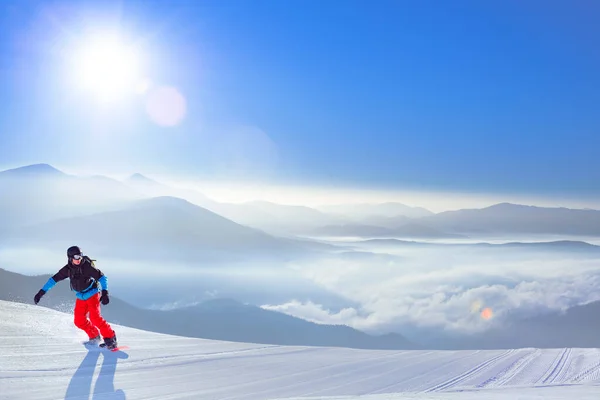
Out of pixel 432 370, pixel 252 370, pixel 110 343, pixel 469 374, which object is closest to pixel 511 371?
pixel 469 374

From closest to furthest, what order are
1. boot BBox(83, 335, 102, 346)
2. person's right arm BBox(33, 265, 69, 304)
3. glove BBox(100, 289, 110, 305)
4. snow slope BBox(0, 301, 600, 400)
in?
snow slope BBox(0, 301, 600, 400), glove BBox(100, 289, 110, 305), person's right arm BBox(33, 265, 69, 304), boot BBox(83, 335, 102, 346)

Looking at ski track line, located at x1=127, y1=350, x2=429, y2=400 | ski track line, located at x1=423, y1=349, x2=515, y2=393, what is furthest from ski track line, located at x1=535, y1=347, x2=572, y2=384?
ski track line, located at x1=127, y1=350, x2=429, y2=400

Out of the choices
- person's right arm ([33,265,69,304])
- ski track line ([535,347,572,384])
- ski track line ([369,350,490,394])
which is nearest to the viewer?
ski track line ([369,350,490,394])

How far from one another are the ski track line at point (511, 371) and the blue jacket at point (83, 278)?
6.89m

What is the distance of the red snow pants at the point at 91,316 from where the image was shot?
366 inches

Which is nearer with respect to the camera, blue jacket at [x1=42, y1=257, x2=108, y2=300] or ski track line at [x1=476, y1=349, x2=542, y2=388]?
ski track line at [x1=476, y1=349, x2=542, y2=388]

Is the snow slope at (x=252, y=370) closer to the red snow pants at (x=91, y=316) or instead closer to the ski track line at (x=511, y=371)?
the ski track line at (x=511, y=371)

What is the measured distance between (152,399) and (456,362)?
6.54 meters

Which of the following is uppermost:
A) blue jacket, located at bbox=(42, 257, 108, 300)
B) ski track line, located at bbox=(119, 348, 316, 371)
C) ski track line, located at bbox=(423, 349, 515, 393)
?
blue jacket, located at bbox=(42, 257, 108, 300)

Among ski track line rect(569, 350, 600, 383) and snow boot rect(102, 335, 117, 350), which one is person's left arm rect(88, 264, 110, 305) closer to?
snow boot rect(102, 335, 117, 350)

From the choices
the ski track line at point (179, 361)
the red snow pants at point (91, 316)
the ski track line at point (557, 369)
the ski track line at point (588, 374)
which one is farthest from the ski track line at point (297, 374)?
the ski track line at point (588, 374)

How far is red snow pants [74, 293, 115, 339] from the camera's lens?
30.5 feet

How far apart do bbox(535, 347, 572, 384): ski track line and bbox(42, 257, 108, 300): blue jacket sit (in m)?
7.99

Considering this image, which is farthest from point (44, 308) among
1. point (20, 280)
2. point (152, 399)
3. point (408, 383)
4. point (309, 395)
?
point (20, 280)
